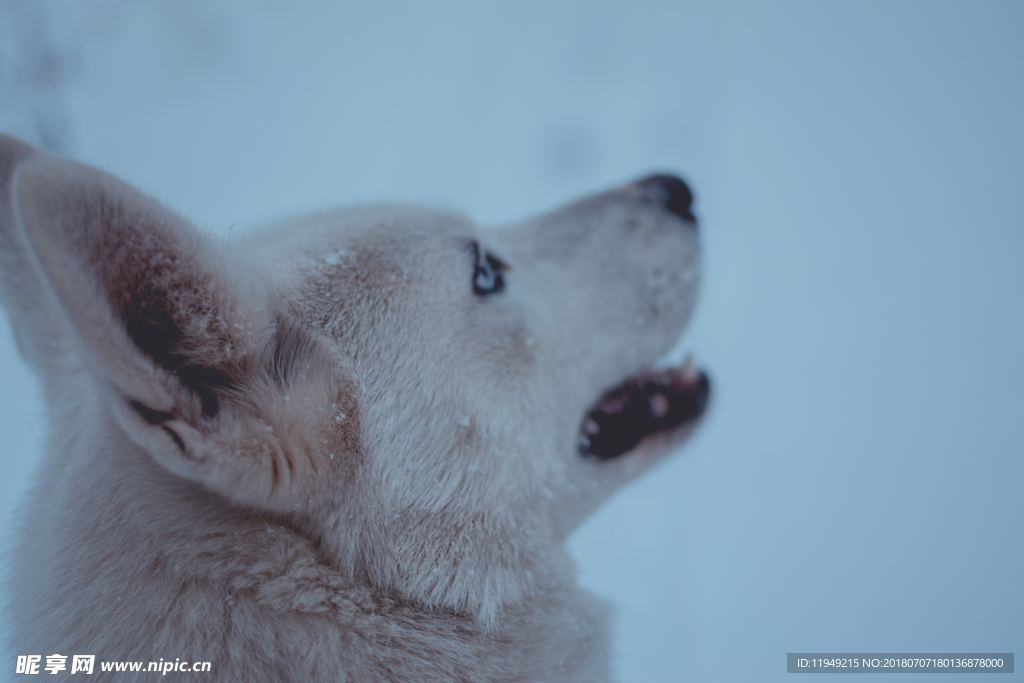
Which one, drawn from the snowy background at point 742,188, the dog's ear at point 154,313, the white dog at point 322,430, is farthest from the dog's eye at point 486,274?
the snowy background at point 742,188

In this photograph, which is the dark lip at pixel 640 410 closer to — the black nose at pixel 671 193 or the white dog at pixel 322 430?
the white dog at pixel 322 430

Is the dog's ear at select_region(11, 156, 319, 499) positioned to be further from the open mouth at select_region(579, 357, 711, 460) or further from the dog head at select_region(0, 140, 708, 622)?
the open mouth at select_region(579, 357, 711, 460)

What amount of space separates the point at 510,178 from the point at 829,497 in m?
2.76

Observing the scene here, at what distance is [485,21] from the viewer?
5.08 m

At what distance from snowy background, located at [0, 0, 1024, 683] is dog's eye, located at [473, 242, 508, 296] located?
1.75 meters

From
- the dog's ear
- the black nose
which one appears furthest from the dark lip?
the dog's ear

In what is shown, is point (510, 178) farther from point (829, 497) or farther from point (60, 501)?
point (60, 501)

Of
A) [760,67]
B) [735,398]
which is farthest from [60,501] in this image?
[760,67]

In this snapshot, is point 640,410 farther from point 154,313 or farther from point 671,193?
point 154,313

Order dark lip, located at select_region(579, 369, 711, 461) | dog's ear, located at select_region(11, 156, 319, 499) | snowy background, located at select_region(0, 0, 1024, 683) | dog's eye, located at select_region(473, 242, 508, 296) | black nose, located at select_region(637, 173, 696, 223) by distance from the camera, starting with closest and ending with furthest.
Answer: dog's ear, located at select_region(11, 156, 319, 499) → dog's eye, located at select_region(473, 242, 508, 296) → dark lip, located at select_region(579, 369, 711, 461) → black nose, located at select_region(637, 173, 696, 223) → snowy background, located at select_region(0, 0, 1024, 683)

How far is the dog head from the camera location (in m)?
1.22

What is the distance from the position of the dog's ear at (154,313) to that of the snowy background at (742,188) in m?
2.34

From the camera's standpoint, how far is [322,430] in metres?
1.66

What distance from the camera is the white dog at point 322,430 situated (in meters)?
1.29
